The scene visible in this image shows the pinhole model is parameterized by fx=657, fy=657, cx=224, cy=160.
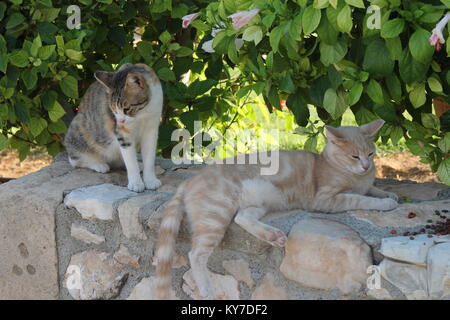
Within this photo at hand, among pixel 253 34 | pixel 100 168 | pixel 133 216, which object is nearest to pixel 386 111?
pixel 253 34

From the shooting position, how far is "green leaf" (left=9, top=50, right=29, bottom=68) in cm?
338

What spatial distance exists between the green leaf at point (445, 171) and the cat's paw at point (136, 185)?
1.45 metres

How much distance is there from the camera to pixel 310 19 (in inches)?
105

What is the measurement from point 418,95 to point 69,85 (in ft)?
6.15

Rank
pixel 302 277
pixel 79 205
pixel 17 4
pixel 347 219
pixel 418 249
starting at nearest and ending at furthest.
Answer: pixel 418 249, pixel 302 277, pixel 347 219, pixel 79 205, pixel 17 4

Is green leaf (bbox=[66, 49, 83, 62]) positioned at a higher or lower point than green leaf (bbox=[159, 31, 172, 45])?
lower

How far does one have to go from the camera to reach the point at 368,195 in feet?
10.5

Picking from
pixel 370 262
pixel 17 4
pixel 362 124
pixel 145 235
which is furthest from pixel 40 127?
pixel 370 262

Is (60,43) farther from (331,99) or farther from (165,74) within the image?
(331,99)

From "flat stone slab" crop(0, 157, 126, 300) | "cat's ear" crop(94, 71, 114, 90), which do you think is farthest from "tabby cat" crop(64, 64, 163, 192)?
"flat stone slab" crop(0, 157, 126, 300)

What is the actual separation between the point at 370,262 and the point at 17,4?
2.31 metres

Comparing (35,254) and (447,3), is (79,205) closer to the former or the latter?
(35,254)

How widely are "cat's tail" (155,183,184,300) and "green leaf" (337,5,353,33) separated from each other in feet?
3.37

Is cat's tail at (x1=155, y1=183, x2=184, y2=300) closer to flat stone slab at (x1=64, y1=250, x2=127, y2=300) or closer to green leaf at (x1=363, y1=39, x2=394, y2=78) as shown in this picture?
flat stone slab at (x1=64, y1=250, x2=127, y2=300)
